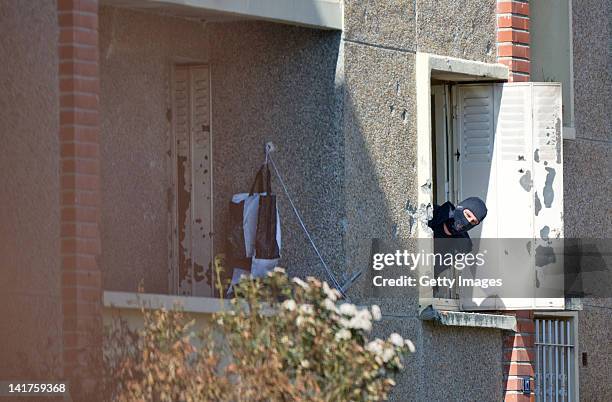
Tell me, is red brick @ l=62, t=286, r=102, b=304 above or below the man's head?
below

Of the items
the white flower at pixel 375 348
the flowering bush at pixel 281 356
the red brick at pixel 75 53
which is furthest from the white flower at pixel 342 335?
the red brick at pixel 75 53

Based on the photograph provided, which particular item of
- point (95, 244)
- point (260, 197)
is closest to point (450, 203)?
point (260, 197)

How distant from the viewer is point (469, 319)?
1274cm

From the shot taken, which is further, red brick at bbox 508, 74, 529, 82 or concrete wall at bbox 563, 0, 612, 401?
concrete wall at bbox 563, 0, 612, 401

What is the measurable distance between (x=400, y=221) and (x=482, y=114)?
147 cm

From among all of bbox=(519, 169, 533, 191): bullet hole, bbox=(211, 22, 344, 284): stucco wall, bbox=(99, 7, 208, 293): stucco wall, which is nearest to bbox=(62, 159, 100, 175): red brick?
bbox=(99, 7, 208, 293): stucco wall

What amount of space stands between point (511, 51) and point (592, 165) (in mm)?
1735

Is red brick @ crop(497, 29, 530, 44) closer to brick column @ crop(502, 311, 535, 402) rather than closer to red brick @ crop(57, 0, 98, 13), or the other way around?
brick column @ crop(502, 311, 535, 402)

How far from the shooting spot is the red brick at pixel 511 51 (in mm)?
13312

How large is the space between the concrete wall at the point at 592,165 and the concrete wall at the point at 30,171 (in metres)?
5.73

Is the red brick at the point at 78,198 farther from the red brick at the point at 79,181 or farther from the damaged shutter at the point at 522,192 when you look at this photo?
the damaged shutter at the point at 522,192

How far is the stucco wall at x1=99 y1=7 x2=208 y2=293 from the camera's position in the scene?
36.8 ft

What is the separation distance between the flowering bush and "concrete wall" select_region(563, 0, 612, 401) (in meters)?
5.89

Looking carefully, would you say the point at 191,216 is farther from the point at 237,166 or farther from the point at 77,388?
the point at 77,388
